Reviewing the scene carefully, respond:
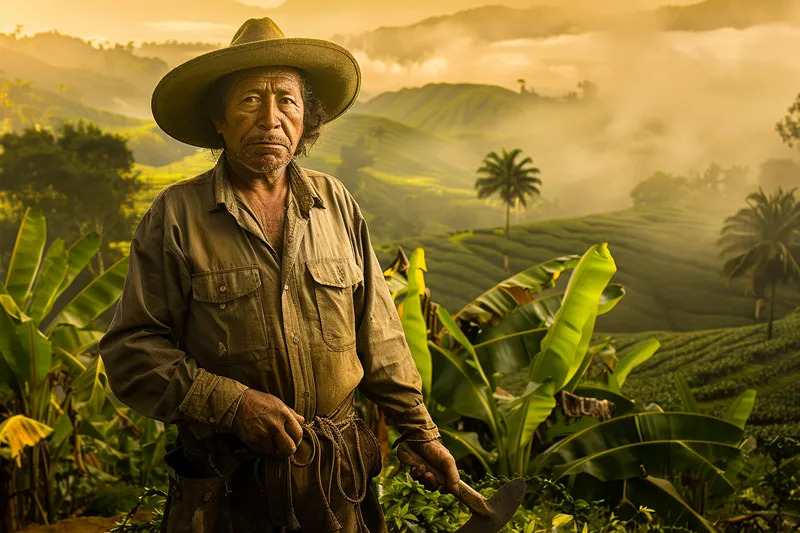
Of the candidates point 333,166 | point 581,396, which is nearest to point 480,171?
point 333,166

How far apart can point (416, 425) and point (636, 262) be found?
4342 millimetres

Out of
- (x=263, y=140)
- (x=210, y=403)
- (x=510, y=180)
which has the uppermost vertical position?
(x=263, y=140)

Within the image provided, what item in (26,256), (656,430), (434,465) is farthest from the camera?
(26,256)

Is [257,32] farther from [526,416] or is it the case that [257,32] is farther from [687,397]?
[687,397]

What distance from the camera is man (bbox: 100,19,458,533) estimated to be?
1.43m

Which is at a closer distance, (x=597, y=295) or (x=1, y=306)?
(x=597, y=295)

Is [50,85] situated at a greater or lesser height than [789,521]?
greater

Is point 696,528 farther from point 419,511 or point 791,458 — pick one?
point 419,511

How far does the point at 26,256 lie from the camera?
3.61 m

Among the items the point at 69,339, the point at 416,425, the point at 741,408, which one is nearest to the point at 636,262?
the point at 741,408

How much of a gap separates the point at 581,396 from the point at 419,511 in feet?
4.52

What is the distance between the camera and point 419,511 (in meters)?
2.43

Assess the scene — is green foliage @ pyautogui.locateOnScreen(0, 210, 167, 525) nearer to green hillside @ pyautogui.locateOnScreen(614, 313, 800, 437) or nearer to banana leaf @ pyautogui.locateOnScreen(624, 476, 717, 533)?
banana leaf @ pyautogui.locateOnScreen(624, 476, 717, 533)

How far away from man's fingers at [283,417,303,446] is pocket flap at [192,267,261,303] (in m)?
0.24
